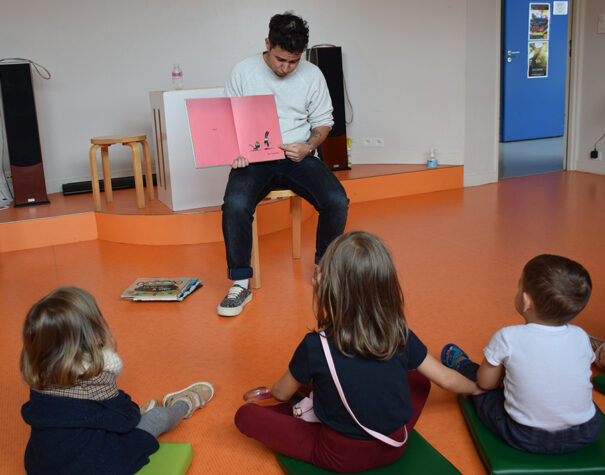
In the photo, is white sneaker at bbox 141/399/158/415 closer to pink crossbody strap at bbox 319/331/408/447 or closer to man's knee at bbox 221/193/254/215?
pink crossbody strap at bbox 319/331/408/447

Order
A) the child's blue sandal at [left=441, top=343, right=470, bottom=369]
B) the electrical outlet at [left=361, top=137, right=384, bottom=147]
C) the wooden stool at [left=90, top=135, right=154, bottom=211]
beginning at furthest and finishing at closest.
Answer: the electrical outlet at [left=361, top=137, right=384, bottom=147]
the wooden stool at [left=90, top=135, right=154, bottom=211]
the child's blue sandal at [left=441, top=343, right=470, bottom=369]

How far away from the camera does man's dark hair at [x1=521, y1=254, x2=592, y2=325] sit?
53.6 inches

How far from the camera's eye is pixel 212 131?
8.74 feet

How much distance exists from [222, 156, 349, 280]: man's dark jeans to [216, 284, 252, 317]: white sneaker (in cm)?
6

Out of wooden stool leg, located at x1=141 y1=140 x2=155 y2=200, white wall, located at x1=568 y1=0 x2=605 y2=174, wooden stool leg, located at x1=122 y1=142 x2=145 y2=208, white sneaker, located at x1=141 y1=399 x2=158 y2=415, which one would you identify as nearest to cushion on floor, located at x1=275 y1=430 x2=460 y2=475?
white sneaker, located at x1=141 y1=399 x2=158 y2=415

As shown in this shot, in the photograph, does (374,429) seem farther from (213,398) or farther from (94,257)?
(94,257)

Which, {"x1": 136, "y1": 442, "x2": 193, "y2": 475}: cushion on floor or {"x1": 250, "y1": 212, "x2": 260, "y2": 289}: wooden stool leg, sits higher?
{"x1": 250, "y1": 212, "x2": 260, "y2": 289}: wooden stool leg

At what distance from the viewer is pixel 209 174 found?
3.84 metres

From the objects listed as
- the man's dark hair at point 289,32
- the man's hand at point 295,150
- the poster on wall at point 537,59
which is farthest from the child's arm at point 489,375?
the poster on wall at point 537,59

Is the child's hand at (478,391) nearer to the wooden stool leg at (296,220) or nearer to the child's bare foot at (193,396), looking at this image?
the child's bare foot at (193,396)

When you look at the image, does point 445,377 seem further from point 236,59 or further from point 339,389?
point 236,59

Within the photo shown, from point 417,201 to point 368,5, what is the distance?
1.70 metres

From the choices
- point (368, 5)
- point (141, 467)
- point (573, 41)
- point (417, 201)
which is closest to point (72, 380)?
point (141, 467)

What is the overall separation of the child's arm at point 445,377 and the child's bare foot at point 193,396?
0.68 meters
